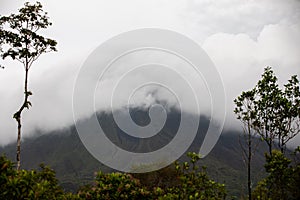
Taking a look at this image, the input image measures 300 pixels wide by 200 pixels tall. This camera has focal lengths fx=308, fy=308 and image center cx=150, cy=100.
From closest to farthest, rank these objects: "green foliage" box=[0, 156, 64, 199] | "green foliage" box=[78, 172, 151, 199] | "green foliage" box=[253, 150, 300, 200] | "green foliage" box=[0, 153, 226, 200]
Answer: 1. "green foliage" box=[0, 156, 64, 199]
2. "green foliage" box=[0, 153, 226, 200]
3. "green foliage" box=[78, 172, 151, 199]
4. "green foliage" box=[253, 150, 300, 200]

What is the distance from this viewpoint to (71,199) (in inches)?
512

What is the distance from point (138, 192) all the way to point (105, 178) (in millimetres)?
1527

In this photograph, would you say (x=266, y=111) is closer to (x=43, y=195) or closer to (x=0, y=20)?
(x=43, y=195)

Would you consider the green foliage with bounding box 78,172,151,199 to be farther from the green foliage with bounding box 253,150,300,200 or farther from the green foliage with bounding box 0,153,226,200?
the green foliage with bounding box 253,150,300,200

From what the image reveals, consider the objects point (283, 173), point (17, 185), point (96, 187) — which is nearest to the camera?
point (17, 185)

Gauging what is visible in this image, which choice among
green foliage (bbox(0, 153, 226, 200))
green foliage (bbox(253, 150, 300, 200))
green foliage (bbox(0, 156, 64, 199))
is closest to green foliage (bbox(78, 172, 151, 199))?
green foliage (bbox(0, 153, 226, 200))

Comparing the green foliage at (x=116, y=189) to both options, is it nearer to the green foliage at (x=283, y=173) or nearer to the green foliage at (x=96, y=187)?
the green foliage at (x=96, y=187)

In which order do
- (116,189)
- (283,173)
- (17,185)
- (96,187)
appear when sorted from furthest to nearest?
(283,173) < (96,187) < (116,189) < (17,185)

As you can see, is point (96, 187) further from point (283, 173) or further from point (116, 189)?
point (283, 173)

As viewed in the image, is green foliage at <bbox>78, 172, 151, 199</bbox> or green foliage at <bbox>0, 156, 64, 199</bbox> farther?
green foliage at <bbox>78, 172, 151, 199</bbox>

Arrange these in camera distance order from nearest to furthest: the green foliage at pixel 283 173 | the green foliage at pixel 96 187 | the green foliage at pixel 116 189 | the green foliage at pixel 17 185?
the green foliage at pixel 17 185, the green foliage at pixel 96 187, the green foliage at pixel 116 189, the green foliage at pixel 283 173

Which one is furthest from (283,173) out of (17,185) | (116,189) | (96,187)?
(17,185)

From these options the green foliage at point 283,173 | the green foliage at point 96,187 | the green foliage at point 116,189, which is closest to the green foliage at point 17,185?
the green foliage at point 96,187

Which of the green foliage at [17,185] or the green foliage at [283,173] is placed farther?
the green foliage at [283,173]
